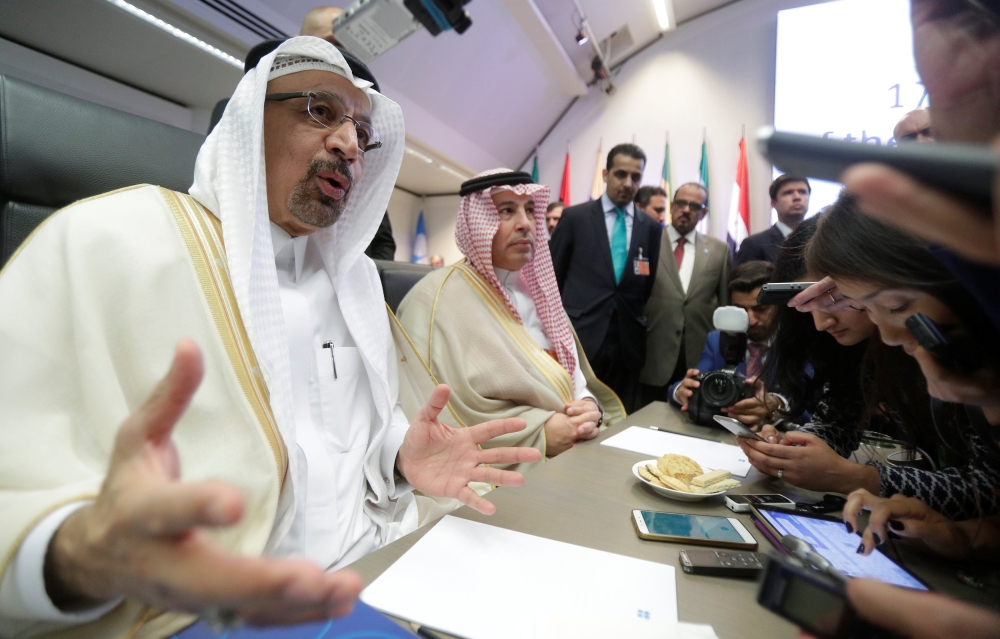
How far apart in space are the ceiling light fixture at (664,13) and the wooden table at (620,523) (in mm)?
6002

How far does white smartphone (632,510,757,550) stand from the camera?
2.70ft

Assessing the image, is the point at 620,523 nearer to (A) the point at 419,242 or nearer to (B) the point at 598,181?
(B) the point at 598,181

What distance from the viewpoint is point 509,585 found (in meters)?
0.69

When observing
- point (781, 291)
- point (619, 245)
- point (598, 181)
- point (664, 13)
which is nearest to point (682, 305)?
point (619, 245)

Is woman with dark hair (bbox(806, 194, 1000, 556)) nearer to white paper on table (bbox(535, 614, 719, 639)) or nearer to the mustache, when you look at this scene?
white paper on table (bbox(535, 614, 719, 639))

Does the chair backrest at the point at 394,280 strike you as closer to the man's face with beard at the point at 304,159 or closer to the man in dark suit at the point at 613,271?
the man's face with beard at the point at 304,159

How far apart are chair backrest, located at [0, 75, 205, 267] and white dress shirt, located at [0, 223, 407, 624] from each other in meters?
0.42

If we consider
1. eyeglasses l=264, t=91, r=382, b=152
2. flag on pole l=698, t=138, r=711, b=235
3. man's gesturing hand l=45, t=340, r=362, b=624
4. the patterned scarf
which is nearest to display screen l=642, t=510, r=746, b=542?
man's gesturing hand l=45, t=340, r=362, b=624

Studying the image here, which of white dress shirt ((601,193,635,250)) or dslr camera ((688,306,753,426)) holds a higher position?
white dress shirt ((601,193,635,250))

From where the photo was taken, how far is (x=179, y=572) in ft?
1.13

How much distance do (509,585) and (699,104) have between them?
22.3 feet

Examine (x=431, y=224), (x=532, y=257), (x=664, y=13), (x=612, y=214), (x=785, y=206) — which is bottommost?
(x=532, y=257)

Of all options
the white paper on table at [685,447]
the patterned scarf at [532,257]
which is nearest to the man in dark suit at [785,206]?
the patterned scarf at [532,257]

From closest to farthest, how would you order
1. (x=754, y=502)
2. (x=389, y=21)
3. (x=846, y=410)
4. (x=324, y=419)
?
1. (x=754, y=502)
2. (x=324, y=419)
3. (x=846, y=410)
4. (x=389, y=21)
